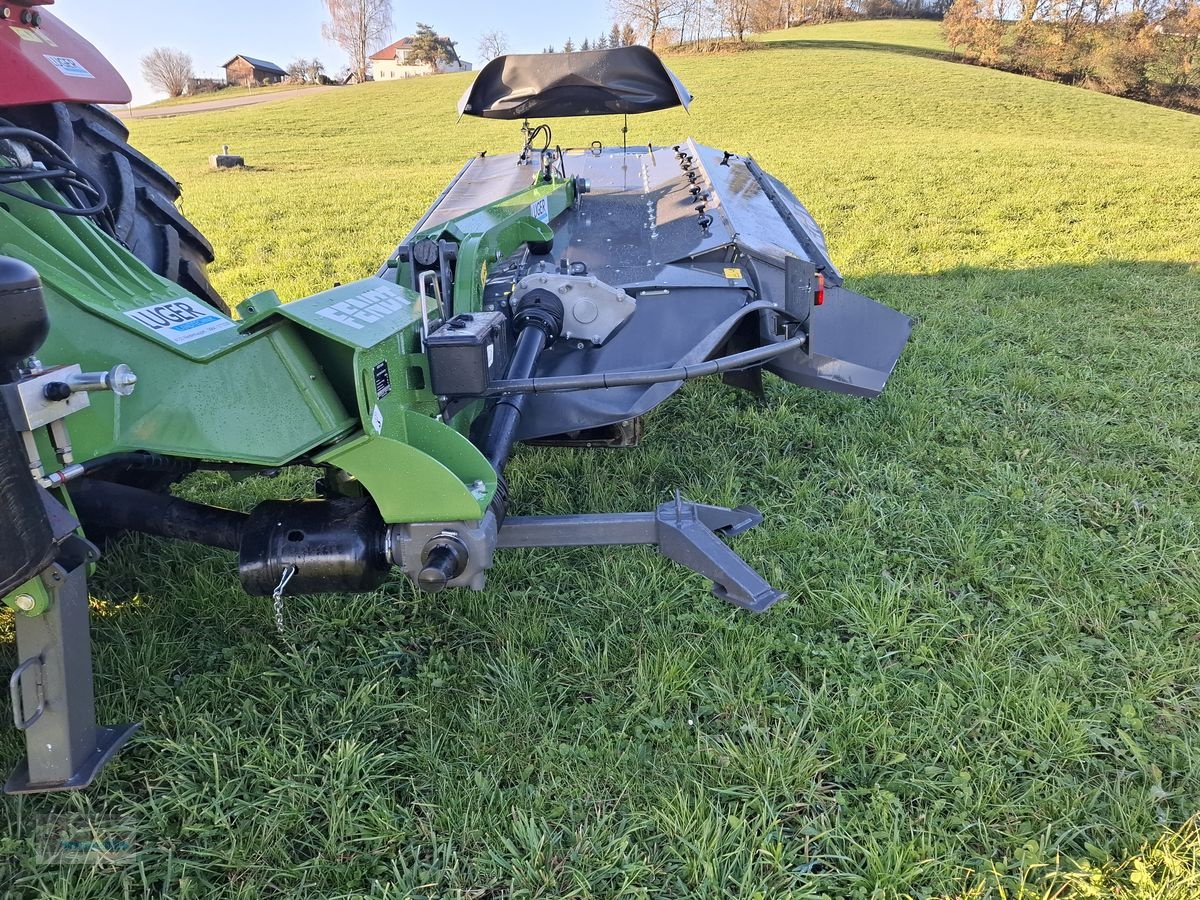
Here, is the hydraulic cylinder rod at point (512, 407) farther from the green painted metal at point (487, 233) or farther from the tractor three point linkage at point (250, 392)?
the green painted metal at point (487, 233)

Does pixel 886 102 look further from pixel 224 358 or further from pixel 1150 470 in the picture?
pixel 224 358

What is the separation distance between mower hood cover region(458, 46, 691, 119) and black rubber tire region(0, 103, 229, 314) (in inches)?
79.8

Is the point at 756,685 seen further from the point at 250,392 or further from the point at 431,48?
the point at 431,48

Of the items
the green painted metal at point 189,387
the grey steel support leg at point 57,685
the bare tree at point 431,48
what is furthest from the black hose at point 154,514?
the bare tree at point 431,48

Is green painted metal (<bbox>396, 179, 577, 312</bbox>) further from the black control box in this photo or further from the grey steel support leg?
the grey steel support leg

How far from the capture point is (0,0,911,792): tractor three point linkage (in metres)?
1.65

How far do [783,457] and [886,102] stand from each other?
2093 cm

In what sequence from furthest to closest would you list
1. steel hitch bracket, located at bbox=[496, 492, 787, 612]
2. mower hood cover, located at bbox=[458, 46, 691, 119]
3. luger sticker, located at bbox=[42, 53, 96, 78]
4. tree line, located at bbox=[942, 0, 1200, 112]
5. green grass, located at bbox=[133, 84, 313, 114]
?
green grass, located at bbox=[133, 84, 313, 114] → tree line, located at bbox=[942, 0, 1200, 112] → mower hood cover, located at bbox=[458, 46, 691, 119] → steel hitch bracket, located at bbox=[496, 492, 787, 612] → luger sticker, located at bbox=[42, 53, 96, 78]

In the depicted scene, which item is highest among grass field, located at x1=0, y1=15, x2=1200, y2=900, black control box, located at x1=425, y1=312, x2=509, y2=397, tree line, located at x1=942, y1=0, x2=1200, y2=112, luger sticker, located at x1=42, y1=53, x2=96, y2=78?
tree line, located at x1=942, y1=0, x2=1200, y2=112

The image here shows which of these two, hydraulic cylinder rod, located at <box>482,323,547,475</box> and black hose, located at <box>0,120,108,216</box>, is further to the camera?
hydraulic cylinder rod, located at <box>482,323,547,475</box>

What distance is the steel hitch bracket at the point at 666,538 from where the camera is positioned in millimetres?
2314

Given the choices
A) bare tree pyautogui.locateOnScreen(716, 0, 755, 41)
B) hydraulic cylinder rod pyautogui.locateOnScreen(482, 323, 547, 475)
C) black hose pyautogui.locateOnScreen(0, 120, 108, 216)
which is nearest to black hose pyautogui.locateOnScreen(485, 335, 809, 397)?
hydraulic cylinder rod pyautogui.locateOnScreen(482, 323, 547, 475)

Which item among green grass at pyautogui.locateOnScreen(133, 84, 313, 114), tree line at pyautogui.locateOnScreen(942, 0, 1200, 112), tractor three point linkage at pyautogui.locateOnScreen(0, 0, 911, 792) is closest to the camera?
tractor three point linkage at pyautogui.locateOnScreen(0, 0, 911, 792)

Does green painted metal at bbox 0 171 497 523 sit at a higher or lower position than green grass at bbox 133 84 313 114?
lower
